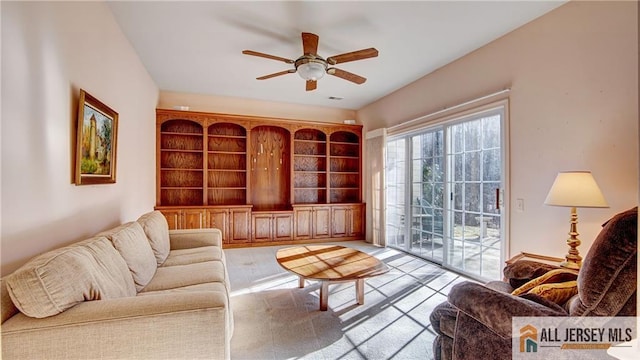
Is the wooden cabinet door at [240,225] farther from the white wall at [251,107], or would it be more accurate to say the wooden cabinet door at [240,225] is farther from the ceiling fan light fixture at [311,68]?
the ceiling fan light fixture at [311,68]

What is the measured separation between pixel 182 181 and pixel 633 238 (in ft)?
18.4

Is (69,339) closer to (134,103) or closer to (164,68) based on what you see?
(134,103)

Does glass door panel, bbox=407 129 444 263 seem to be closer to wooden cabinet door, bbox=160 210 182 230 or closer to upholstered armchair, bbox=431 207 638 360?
upholstered armchair, bbox=431 207 638 360

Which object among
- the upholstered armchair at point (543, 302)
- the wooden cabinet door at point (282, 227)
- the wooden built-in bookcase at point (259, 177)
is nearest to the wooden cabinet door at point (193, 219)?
the wooden built-in bookcase at point (259, 177)

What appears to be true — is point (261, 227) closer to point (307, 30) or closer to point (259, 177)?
point (259, 177)

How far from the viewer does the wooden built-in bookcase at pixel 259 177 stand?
5.14 m

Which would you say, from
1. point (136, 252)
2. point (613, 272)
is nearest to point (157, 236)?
point (136, 252)

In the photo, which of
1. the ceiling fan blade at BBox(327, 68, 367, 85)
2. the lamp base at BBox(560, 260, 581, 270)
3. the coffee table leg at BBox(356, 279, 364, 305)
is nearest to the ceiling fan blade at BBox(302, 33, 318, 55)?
the ceiling fan blade at BBox(327, 68, 367, 85)

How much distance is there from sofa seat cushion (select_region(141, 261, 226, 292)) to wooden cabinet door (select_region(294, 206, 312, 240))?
10.0 ft

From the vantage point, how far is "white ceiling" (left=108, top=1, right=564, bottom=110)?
261 centimetres

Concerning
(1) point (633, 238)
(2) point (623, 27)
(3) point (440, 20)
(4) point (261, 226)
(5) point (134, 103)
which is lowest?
(4) point (261, 226)

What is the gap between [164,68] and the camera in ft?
13.3

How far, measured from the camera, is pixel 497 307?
1382mm

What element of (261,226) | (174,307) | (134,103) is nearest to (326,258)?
(174,307)
